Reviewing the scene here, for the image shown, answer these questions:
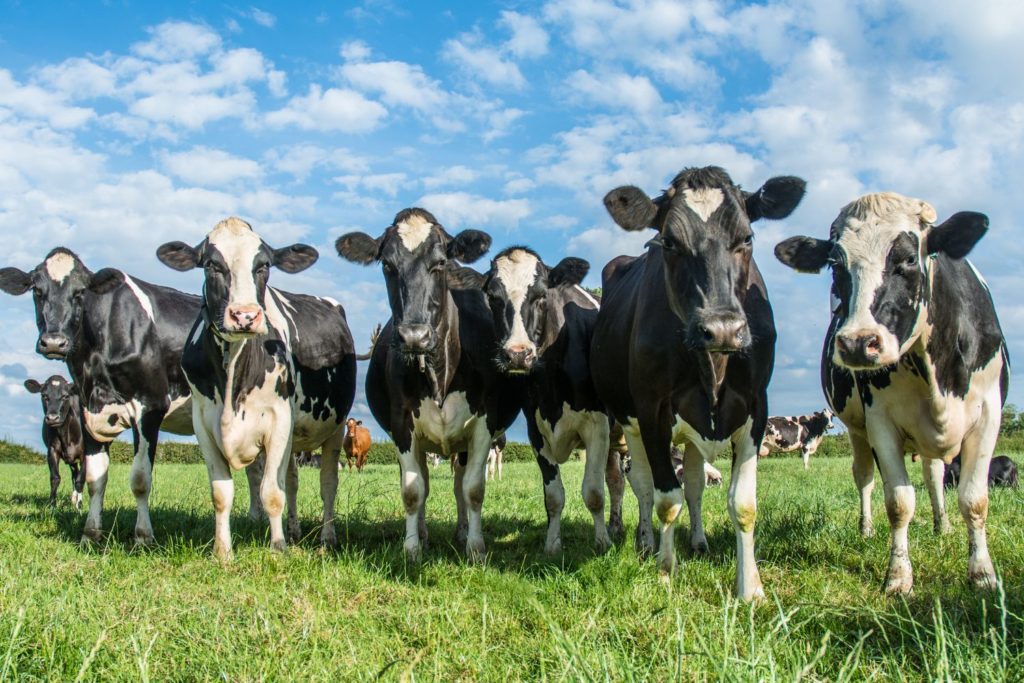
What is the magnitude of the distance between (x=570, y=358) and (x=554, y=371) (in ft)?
0.65

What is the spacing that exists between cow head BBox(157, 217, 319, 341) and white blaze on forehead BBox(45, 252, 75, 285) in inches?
79.2

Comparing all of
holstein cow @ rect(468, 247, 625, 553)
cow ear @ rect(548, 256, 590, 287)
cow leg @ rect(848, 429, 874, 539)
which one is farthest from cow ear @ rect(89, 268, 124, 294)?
cow leg @ rect(848, 429, 874, 539)

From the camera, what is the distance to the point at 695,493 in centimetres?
754

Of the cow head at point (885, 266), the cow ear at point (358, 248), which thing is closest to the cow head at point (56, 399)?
the cow ear at point (358, 248)

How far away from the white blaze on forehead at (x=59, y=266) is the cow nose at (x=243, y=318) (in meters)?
3.37

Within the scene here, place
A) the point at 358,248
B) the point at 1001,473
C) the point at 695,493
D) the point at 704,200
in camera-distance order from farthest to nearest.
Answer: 1. the point at 1001,473
2. the point at 695,493
3. the point at 358,248
4. the point at 704,200

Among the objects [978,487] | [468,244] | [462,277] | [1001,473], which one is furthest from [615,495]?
[1001,473]

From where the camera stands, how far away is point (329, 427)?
9.20 m

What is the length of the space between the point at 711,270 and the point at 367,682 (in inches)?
117

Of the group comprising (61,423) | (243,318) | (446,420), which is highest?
(243,318)

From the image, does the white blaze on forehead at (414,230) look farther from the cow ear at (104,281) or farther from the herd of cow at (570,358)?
the cow ear at (104,281)

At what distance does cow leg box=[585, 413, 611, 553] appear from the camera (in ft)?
24.0

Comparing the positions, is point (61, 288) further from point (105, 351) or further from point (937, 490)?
point (937, 490)

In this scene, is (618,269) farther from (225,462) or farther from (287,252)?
(225,462)
